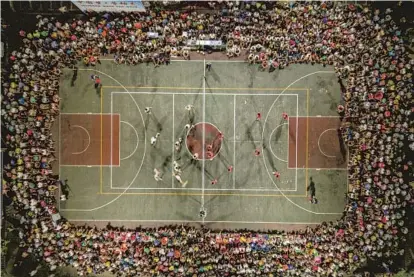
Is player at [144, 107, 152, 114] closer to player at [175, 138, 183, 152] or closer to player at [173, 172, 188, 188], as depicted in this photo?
player at [175, 138, 183, 152]

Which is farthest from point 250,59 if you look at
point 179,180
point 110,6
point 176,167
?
point 110,6

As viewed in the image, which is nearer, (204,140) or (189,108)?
(189,108)

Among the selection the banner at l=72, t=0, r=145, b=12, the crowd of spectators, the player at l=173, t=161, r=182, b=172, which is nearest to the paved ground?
the player at l=173, t=161, r=182, b=172

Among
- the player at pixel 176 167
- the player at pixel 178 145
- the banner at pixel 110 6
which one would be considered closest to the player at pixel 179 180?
the player at pixel 176 167

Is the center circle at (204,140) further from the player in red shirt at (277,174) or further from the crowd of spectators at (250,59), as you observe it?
the crowd of spectators at (250,59)

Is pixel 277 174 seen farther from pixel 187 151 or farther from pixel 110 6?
pixel 110 6

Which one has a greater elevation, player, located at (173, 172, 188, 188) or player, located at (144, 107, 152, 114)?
player, located at (144, 107, 152, 114)

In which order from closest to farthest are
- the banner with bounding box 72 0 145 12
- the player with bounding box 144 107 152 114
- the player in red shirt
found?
1. the banner with bounding box 72 0 145 12
2. the player with bounding box 144 107 152 114
3. the player in red shirt
